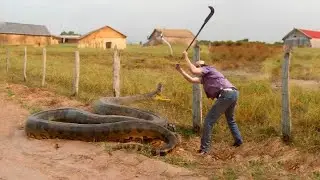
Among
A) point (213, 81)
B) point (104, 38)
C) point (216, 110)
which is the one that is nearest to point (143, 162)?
point (216, 110)

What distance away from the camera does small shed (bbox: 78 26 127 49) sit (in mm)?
61531

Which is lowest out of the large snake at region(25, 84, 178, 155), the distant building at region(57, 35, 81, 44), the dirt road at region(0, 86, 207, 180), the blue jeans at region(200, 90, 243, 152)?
the dirt road at region(0, 86, 207, 180)

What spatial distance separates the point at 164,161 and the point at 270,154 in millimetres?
1770

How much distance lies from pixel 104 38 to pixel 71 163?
56885mm

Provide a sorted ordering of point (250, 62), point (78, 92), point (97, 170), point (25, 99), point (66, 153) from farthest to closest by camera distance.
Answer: point (250, 62), point (78, 92), point (25, 99), point (66, 153), point (97, 170)

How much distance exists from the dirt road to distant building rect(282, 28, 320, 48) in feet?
163

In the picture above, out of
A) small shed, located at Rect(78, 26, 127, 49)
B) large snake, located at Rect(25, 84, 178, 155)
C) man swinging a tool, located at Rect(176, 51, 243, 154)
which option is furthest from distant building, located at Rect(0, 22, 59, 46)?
man swinging a tool, located at Rect(176, 51, 243, 154)

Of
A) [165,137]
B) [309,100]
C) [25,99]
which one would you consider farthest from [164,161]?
[25,99]

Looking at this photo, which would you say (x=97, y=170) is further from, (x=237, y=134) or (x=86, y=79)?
(x=86, y=79)

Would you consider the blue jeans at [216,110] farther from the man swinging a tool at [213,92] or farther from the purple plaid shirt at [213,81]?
the purple plaid shirt at [213,81]

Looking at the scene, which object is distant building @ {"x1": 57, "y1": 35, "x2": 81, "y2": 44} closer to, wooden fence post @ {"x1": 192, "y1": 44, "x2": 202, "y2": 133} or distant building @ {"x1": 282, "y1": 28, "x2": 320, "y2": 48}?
distant building @ {"x1": 282, "y1": 28, "x2": 320, "y2": 48}

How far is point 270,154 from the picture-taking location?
714 centimetres

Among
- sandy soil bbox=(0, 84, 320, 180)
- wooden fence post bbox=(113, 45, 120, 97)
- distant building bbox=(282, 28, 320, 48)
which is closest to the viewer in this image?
sandy soil bbox=(0, 84, 320, 180)

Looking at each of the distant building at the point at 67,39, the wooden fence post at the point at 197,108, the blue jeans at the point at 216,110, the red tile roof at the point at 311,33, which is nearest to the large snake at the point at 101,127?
the blue jeans at the point at 216,110
